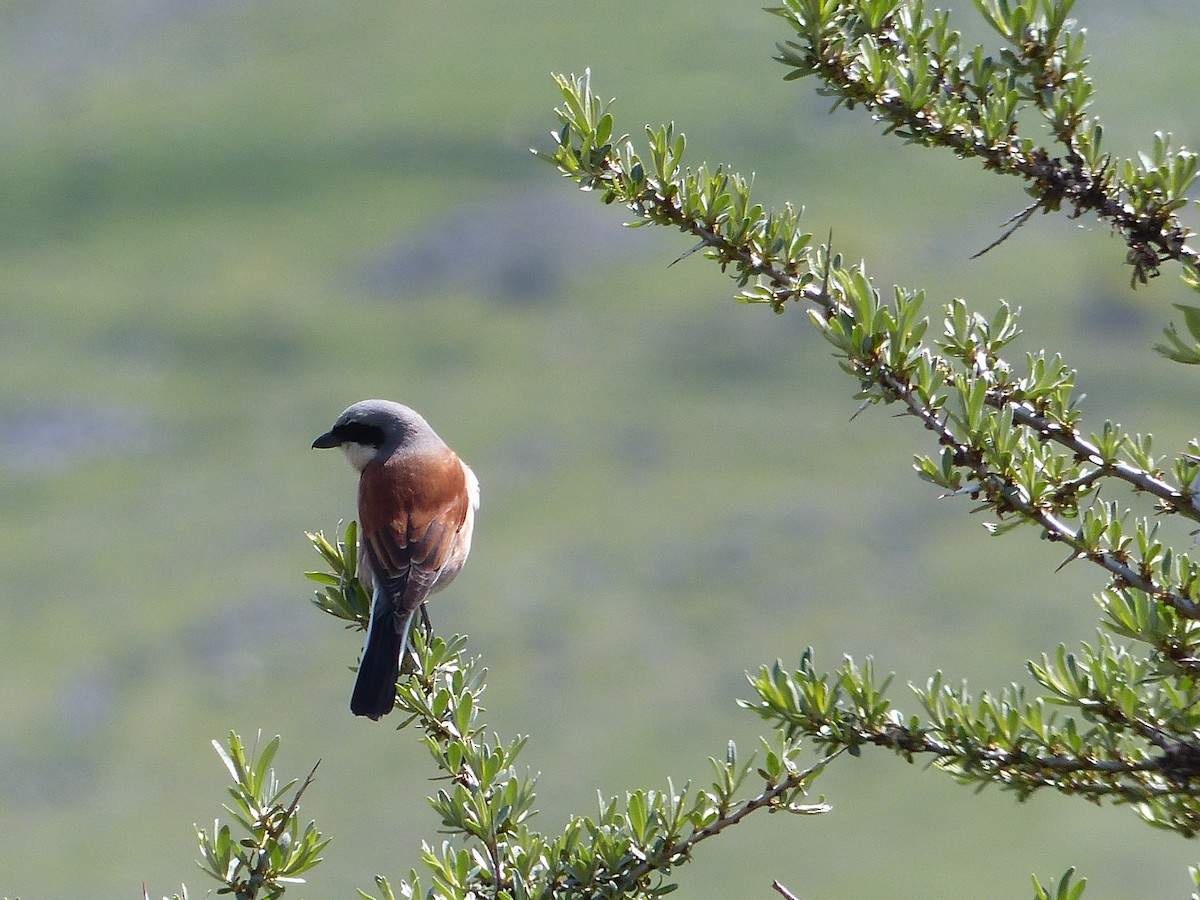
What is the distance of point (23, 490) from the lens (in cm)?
5144

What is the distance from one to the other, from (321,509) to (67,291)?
64.8 ft

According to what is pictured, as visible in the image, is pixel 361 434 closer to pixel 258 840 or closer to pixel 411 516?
pixel 411 516

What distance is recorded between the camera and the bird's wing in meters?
5.97

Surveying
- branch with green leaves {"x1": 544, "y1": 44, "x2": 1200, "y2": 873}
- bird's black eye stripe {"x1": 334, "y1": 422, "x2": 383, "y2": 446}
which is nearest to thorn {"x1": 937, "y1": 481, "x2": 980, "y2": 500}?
branch with green leaves {"x1": 544, "y1": 44, "x2": 1200, "y2": 873}

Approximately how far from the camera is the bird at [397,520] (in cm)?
498

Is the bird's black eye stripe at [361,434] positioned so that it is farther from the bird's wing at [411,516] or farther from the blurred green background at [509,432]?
the blurred green background at [509,432]

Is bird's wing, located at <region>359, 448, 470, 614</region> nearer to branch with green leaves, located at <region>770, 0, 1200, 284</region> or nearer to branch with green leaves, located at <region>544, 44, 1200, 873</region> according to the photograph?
branch with green leaves, located at <region>544, 44, 1200, 873</region>

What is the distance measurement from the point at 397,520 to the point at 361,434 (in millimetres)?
771

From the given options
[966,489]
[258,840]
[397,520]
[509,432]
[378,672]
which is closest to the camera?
[966,489]

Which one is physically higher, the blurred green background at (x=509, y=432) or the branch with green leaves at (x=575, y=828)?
the blurred green background at (x=509, y=432)

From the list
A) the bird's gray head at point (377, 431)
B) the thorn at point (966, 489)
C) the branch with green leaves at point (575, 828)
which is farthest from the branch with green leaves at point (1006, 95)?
the bird's gray head at point (377, 431)

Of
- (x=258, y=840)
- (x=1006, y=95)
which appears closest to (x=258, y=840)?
(x=258, y=840)

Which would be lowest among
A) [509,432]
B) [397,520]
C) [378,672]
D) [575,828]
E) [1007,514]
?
[575,828]

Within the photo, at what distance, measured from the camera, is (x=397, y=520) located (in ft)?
21.1
